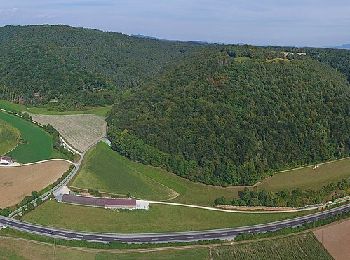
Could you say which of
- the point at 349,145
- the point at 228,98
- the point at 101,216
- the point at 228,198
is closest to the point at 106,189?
the point at 101,216

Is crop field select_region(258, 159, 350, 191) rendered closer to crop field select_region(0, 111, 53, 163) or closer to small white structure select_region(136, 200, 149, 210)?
small white structure select_region(136, 200, 149, 210)

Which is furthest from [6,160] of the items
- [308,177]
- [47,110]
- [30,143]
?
[308,177]

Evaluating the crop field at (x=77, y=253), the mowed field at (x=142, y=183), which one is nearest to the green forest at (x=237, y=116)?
the mowed field at (x=142, y=183)

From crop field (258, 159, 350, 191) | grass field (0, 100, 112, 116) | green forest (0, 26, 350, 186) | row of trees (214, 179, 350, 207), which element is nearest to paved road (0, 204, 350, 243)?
row of trees (214, 179, 350, 207)

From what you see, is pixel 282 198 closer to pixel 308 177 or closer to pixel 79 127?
pixel 308 177

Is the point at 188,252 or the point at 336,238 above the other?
the point at 336,238

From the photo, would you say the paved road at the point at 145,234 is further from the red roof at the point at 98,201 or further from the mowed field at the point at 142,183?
the mowed field at the point at 142,183
